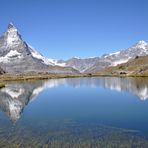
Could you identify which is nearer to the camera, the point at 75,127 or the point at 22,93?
the point at 75,127

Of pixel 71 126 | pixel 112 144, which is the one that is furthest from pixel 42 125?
pixel 112 144

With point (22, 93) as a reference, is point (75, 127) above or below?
below

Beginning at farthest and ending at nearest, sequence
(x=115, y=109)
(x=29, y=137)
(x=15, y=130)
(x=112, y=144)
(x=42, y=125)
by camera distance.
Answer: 1. (x=115, y=109)
2. (x=42, y=125)
3. (x=15, y=130)
4. (x=29, y=137)
5. (x=112, y=144)

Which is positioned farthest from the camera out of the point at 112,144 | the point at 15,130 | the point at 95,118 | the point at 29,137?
the point at 95,118

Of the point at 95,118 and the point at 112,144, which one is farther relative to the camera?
the point at 95,118

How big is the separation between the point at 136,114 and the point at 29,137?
20.9 m

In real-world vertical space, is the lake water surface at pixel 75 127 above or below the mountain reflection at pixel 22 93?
below

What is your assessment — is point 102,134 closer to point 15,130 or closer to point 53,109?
point 15,130

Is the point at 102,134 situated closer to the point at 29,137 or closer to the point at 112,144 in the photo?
the point at 112,144

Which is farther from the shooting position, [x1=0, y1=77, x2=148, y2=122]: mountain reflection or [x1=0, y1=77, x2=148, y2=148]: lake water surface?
[x1=0, y1=77, x2=148, y2=122]: mountain reflection

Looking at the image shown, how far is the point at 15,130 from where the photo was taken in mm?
42031

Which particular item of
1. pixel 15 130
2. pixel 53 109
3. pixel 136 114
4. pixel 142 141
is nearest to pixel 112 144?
pixel 142 141

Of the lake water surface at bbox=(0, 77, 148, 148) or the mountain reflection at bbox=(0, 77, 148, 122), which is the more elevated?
the mountain reflection at bbox=(0, 77, 148, 122)

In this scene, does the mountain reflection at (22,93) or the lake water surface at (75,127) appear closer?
the lake water surface at (75,127)
